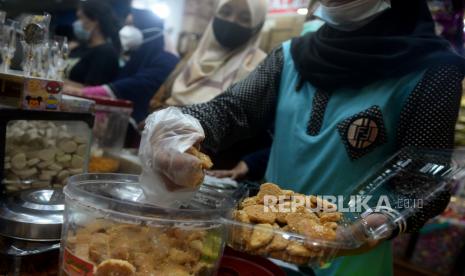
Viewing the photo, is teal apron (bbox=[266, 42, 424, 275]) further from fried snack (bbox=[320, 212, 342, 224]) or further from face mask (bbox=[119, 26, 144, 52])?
face mask (bbox=[119, 26, 144, 52])

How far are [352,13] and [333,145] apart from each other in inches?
13.9

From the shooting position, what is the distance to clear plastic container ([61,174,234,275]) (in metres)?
0.49

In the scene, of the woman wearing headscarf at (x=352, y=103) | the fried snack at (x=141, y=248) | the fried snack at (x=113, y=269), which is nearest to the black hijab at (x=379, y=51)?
the woman wearing headscarf at (x=352, y=103)

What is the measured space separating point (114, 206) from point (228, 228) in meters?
0.17

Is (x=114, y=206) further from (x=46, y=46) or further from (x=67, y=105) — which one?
(x=46, y=46)

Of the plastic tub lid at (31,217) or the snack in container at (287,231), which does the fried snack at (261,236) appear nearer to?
the snack in container at (287,231)

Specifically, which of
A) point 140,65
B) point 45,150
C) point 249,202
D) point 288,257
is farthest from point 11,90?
point 140,65

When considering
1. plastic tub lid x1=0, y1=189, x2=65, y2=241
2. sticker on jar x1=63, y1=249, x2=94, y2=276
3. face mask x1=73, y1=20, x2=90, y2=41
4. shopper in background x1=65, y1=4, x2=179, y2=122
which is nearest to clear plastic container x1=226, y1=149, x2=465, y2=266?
sticker on jar x1=63, y1=249, x2=94, y2=276

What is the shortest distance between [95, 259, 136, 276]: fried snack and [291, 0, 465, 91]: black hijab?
74 centimetres

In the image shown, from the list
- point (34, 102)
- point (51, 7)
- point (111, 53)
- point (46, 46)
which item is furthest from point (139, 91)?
point (51, 7)

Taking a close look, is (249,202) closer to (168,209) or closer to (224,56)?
(168,209)

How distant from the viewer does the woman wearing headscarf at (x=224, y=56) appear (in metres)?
1.62

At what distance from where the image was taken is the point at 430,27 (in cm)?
90

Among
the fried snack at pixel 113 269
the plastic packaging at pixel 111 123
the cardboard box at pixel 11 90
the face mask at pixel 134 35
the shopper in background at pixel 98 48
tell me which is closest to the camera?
the fried snack at pixel 113 269
